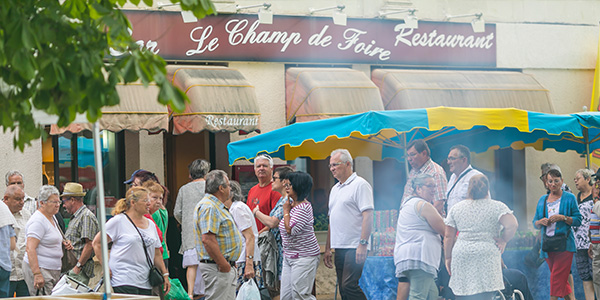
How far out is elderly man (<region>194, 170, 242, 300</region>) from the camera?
848 cm

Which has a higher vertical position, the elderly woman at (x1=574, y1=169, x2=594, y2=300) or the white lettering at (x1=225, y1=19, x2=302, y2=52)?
the white lettering at (x1=225, y1=19, x2=302, y2=52)

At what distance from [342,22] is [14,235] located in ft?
26.4

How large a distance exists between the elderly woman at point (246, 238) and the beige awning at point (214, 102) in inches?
155

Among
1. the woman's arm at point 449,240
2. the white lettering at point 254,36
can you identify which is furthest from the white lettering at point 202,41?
the woman's arm at point 449,240

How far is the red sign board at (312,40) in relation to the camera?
48.8ft

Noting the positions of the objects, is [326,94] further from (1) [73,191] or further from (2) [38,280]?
(2) [38,280]

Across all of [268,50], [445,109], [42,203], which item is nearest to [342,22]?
[268,50]

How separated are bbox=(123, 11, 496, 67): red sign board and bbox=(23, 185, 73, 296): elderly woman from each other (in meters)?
5.62

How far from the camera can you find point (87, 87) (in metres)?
4.09

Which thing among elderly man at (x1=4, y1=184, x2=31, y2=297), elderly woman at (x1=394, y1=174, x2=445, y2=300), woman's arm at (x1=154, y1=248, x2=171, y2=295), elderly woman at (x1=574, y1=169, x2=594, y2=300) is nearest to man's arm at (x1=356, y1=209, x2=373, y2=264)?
elderly woman at (x1=394, y1=174, x2=445, y2=300)

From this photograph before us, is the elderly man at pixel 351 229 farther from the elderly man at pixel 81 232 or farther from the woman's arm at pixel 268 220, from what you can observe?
the elderly man at pixel 81 232

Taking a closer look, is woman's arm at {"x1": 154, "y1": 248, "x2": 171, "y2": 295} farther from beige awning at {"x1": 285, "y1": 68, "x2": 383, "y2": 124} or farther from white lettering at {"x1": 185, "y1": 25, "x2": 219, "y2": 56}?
white lettering at {"x1": 185, "y1": 25, "x2": 219, "y2": 56}

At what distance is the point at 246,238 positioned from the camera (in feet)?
30.4

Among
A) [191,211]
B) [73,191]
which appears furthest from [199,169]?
[73,191]
